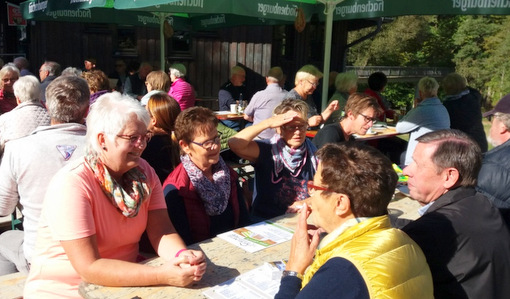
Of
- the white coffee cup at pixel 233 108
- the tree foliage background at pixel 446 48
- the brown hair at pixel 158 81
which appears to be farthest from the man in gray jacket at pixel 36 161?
the tree foliage background at pixel 446 48

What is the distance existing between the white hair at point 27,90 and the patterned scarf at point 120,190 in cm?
233

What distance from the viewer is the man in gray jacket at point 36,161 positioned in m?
2.57

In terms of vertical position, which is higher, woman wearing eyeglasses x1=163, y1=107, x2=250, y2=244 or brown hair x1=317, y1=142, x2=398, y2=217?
brown hair x1=317, y1=142, x2=398, y2=217

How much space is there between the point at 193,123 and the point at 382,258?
1.67m

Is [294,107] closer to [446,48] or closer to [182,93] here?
[182,93]

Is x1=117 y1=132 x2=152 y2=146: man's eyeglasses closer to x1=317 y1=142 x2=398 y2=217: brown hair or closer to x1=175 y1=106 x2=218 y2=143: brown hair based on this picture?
x1=175 y1=106 x2=218 y2=143: brown hair

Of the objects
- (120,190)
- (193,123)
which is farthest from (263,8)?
(120,190)

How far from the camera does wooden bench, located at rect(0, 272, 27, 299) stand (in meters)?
2.22

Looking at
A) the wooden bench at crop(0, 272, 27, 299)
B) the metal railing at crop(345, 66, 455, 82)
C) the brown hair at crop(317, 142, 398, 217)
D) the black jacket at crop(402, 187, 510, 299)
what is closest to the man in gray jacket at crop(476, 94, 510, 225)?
the black jacket at crop(402, 187, 510, 299)

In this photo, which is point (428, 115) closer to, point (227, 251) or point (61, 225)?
point (227, 251)

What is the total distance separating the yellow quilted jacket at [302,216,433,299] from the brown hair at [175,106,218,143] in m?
1.39

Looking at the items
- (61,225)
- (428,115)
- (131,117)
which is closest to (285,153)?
(131,117)

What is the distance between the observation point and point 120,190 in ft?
6.54

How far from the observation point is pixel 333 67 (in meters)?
14.7
